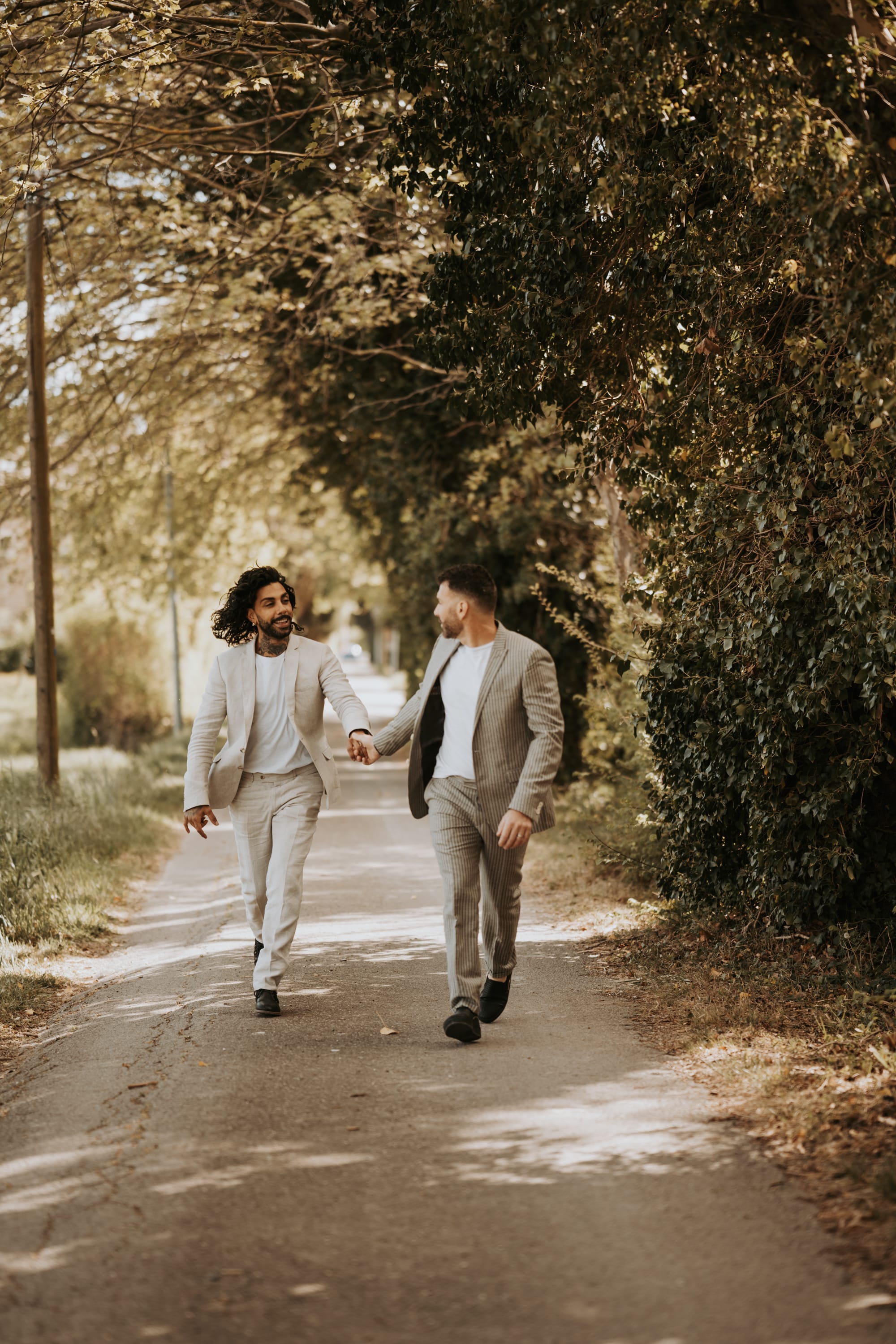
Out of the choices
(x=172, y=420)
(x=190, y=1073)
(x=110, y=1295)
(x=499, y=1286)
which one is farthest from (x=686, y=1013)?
(x=172, y=420)

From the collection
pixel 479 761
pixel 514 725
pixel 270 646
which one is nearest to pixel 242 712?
pixel 270 646

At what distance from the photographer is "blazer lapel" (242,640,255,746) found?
6.85 m

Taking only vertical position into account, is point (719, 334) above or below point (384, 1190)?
above

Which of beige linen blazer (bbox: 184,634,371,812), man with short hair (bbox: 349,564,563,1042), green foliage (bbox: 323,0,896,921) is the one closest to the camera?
green foliage (bbox: 323,0,896,921)

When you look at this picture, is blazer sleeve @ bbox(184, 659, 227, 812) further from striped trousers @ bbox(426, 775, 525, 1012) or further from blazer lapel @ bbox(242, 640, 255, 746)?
striped trousers @ bbox(426, 775, 525, 1012)

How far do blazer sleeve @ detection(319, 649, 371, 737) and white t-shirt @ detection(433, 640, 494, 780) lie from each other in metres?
0.42

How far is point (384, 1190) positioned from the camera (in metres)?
4.26

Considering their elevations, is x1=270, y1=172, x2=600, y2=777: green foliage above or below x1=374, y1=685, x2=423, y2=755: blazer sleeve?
above

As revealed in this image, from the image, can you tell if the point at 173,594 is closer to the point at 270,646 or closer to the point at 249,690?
the point at 270,646

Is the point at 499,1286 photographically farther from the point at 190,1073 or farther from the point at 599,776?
the point at 599,776

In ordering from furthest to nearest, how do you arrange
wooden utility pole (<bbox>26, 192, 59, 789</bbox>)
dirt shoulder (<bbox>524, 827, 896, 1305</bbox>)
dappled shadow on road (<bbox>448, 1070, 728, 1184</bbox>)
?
1. wooden utility pole (<bbox>26, 192, 59, 789</bbox>)
2. dappled shadow on road (<bbox>448, 1070, 728, 1184</bbox>)
3. dirt shoulder (<bbox>524, 827, 896, 1305</bbox>)

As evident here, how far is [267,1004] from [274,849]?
0.78 m

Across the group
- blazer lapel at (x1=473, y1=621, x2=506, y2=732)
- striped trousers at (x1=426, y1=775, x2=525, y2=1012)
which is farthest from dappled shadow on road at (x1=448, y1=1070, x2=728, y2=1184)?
blazer lapel at (x1=473, y1=621, x2=506, y2=732)

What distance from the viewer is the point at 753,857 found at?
7.17m
